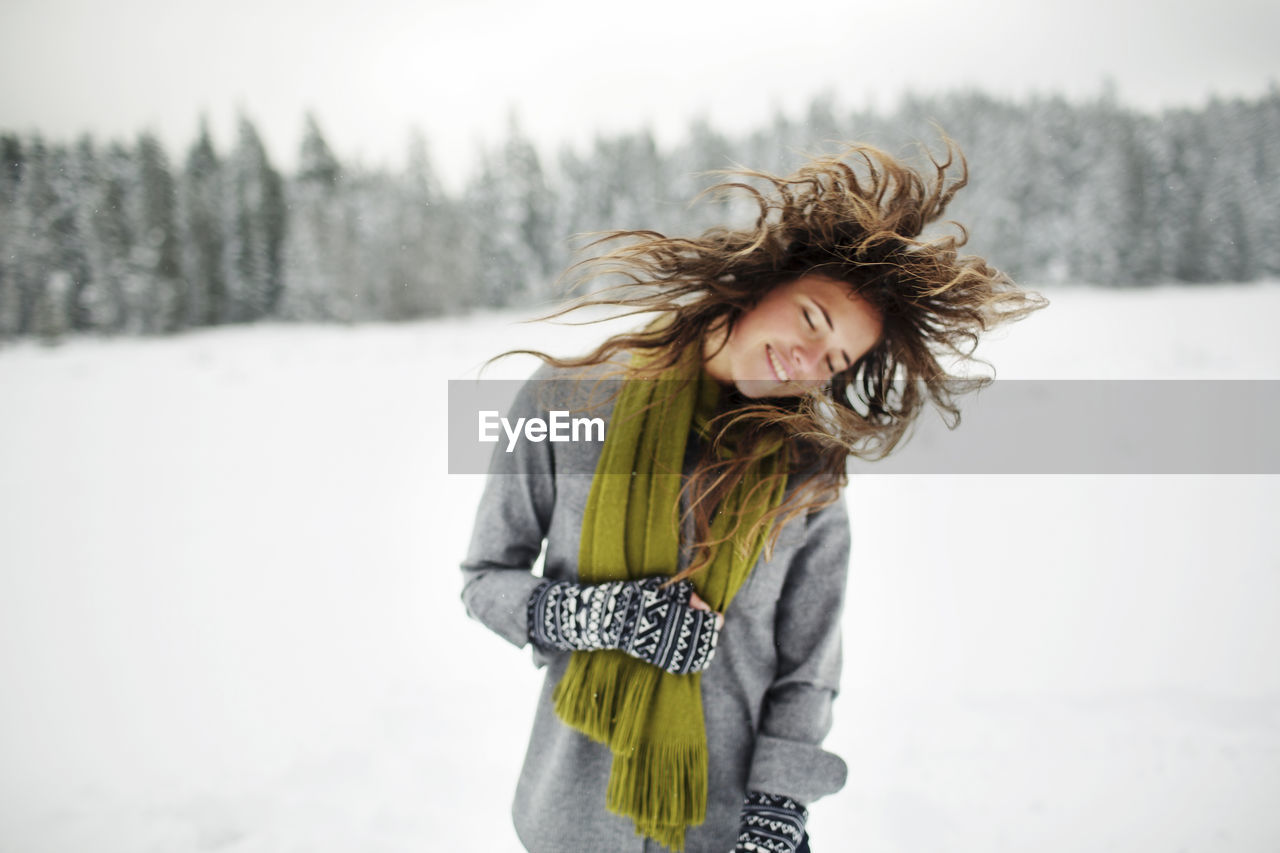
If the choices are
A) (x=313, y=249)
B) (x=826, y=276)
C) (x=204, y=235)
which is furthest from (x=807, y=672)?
(x=313, y=249)

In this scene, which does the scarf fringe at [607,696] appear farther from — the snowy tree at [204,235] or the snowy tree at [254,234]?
the snowy tree at [254,234]

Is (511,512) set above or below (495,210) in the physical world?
below

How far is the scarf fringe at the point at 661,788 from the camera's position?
0.98 meters

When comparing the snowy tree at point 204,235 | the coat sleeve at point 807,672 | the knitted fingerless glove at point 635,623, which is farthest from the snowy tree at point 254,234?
the coat sleeve at point 807,672

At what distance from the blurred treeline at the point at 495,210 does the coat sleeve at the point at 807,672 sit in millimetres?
2852

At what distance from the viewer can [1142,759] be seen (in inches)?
79.4

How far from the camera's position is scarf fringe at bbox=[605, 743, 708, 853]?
38.5 inches

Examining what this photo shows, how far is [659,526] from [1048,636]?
2728 mm

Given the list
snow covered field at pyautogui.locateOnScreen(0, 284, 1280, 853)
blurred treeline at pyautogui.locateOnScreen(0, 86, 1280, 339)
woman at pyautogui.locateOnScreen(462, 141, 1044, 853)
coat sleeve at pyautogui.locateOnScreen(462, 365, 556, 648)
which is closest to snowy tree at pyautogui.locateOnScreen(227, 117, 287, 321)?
blurred treeline at pyautogui.locateOnScreen(0, 86, 1280, 339)

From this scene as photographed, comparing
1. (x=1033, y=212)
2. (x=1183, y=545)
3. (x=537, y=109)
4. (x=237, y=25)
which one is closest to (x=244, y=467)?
(x=237, y=25)

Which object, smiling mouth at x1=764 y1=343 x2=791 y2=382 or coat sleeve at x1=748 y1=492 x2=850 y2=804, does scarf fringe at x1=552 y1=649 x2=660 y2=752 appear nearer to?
coat sleeve at x1=748 y1=492 x2=850 y2=804

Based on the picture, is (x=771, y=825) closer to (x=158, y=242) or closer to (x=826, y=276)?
(x=826, y=276)

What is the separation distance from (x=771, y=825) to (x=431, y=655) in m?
2.01

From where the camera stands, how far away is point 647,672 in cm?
99
